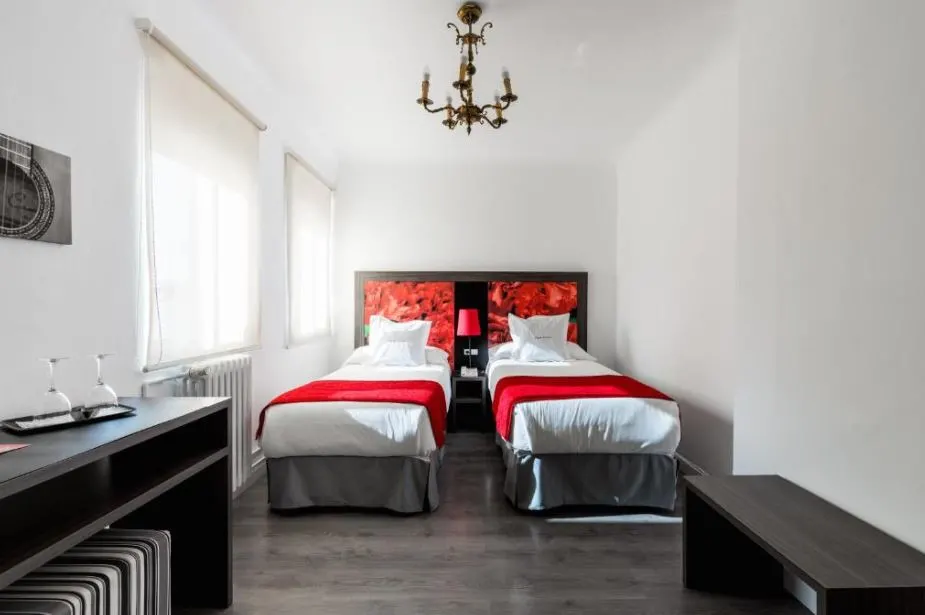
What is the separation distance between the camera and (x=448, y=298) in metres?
5.17

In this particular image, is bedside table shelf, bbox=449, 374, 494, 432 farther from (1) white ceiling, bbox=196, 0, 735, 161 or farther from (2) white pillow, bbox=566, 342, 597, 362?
(1) white ceiling, bbox=196, 0, 735, 161

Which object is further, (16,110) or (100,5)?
(100,5)

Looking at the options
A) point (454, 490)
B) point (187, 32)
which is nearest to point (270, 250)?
point (187, 32)

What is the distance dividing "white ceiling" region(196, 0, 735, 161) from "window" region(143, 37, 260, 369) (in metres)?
0.51

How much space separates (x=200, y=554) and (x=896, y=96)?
9.49 feet

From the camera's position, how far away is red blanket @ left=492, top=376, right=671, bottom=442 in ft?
9.79

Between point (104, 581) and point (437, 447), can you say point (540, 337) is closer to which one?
point (437, 447)

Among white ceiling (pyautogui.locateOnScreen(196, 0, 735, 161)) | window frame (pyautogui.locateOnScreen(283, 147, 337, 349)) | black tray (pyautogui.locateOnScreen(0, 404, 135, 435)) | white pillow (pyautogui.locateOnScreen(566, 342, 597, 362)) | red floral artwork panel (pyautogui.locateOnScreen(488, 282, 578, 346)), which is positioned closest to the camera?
black tray (pyautogui.locateOnScreen(0, 404, 135, 435))

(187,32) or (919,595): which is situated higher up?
(187,32)

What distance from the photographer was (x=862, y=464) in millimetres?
1639

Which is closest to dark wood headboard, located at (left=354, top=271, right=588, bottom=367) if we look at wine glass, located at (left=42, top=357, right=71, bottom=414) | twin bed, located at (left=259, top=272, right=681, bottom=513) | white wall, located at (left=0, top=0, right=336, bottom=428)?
twin bed, located at (left=259, top=272, right=681, bottom=513)

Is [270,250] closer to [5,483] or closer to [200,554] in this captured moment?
[200,554]

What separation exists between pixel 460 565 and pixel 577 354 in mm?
2932

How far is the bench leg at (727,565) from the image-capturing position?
6.97ft
